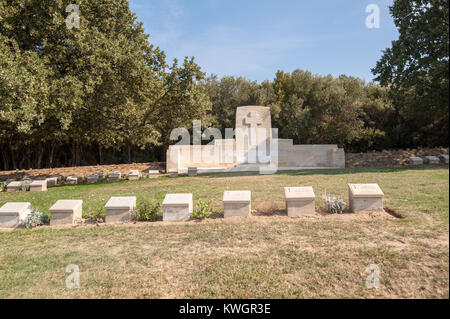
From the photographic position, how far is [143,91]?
48.0 feet

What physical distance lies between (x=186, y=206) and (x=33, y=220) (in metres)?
3.31

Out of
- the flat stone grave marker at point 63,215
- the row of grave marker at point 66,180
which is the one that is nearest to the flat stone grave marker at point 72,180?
the row of grave marker at point 66,180

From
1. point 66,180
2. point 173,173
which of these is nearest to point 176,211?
point 173,173

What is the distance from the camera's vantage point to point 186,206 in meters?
6.54

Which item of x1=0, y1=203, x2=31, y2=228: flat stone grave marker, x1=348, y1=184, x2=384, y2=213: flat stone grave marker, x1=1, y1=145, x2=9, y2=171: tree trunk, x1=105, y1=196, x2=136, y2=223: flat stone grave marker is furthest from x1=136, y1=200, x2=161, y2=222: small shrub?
x1=1, y1=145, x2=9, y2=171: tree trunk

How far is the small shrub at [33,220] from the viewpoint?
6680 mm

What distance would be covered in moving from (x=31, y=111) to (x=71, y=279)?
8928 mm

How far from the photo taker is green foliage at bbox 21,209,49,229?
6.68 meters

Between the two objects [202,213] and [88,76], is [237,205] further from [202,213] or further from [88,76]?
[88,76]

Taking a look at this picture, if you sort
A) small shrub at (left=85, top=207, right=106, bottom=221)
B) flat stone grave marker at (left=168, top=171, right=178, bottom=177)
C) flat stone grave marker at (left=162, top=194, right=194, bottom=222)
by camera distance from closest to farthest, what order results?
1. flat stone grave marker at (left=162, top=194, right=194, bottom=222)
2. small shrub at (left=85, top=207, right=106, bottom=221)
3. flat stone grave marker at (left=168, top=171, right=178, bottom=177)

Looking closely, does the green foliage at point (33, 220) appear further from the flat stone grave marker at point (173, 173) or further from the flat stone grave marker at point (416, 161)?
the flat stone grave marker at point (416, 161)

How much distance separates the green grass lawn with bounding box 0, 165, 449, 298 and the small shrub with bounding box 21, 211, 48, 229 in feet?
1.20

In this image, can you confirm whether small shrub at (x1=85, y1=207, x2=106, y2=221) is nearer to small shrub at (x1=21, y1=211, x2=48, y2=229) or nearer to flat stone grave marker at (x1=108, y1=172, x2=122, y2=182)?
small shrub at (x1=21, y1=211, x2=48, y2=229)

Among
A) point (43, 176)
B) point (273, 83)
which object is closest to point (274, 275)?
point (43, 176)
